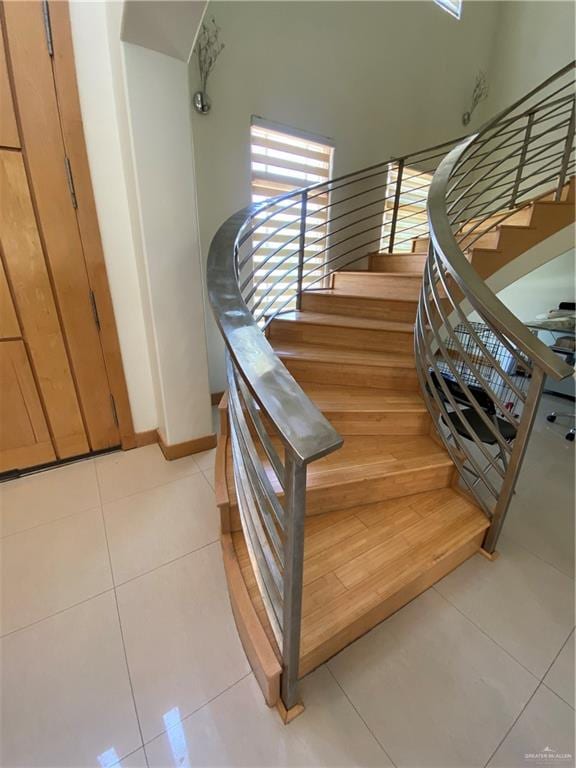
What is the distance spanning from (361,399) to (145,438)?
4.98ft

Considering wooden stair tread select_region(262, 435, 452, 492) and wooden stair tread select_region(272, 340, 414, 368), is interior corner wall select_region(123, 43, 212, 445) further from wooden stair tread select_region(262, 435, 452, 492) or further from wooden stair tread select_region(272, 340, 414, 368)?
wooden stair tread select_region(262, 435, 452, 492)

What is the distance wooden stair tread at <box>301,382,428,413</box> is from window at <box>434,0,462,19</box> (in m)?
4.11

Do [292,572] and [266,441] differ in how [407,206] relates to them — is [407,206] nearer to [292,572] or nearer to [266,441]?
[266,441]

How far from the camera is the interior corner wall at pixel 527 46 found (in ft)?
10.9

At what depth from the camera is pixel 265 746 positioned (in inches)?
35.0

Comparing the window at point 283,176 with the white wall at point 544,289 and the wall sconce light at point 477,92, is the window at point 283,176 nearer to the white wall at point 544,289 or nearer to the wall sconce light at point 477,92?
the wall sconce light at point 477,92

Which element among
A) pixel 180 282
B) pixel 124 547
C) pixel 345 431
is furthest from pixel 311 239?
pixel 124 547

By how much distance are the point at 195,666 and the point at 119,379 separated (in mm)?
1603

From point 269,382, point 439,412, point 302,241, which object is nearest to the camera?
point 269,382

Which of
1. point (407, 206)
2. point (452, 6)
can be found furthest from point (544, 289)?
point (452, 6)

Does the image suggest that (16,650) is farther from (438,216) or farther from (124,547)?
(438,216)

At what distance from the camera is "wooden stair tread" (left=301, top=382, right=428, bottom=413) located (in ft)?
5.67

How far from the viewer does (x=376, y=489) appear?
1477 mm

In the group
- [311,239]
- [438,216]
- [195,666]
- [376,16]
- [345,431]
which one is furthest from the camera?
[311,239]
